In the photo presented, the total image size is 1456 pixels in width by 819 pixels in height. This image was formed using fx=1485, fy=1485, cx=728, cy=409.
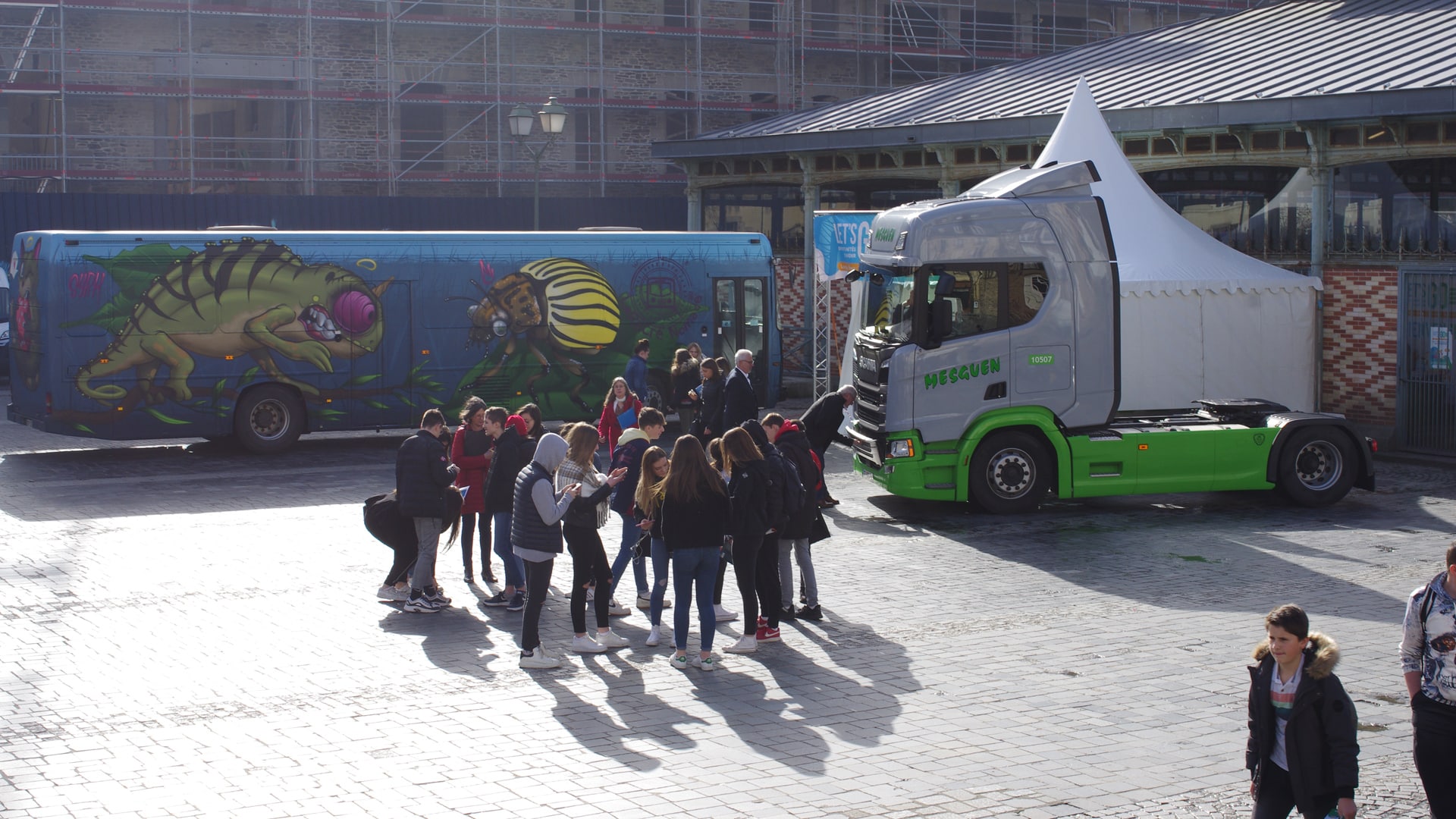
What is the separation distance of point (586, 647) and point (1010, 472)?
21.3ft

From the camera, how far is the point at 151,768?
733 cm

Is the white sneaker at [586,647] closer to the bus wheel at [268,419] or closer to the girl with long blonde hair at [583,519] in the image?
the girl with long blonde hair at [583,519]

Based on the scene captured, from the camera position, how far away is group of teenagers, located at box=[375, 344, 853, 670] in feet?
30.7

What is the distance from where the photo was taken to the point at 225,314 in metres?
18.8

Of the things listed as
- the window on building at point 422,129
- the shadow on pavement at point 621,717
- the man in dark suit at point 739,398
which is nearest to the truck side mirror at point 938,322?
the man in dark suit at point 739,398

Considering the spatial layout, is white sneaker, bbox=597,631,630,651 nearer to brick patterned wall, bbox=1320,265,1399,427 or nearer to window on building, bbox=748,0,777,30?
brick patterned wall, bbox=1320,265,1399,427

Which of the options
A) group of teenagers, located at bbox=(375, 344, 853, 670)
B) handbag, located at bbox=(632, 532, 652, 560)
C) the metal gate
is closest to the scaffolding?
the metal gate

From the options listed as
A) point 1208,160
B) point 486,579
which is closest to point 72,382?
point 486,579

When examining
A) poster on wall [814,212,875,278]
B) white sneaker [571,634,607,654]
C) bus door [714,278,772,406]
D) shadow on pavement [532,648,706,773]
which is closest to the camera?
shadow on pavement [532,648,706,773]

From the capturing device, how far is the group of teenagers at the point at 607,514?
30.7 ft

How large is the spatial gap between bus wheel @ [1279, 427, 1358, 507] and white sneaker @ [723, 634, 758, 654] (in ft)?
25.5

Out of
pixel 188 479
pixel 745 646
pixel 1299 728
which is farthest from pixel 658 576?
pixel 188 479

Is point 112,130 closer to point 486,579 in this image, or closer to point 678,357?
point 678,357

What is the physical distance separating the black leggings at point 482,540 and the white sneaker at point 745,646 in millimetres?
A: 2699
